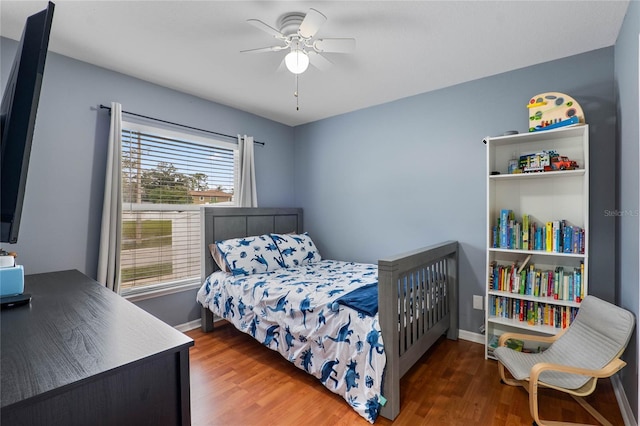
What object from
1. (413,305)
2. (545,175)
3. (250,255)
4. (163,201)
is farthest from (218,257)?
(545,175)

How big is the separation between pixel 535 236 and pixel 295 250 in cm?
216

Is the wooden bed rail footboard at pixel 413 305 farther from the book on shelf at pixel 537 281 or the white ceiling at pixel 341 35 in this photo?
the white ceiling at pixel 341 35

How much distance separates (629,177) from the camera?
5.78 feet

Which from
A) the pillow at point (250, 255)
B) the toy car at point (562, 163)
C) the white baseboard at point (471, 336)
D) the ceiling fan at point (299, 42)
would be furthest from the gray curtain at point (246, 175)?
the toy car at point (562, 163)

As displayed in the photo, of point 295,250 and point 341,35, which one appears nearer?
point 341,35

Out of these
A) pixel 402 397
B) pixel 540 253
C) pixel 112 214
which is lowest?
pixel 402 397

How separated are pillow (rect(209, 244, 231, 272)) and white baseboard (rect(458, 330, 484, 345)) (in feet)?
7.37

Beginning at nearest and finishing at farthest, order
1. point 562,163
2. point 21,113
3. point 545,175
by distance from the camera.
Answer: point 21,113, point 562,163, point 545,175

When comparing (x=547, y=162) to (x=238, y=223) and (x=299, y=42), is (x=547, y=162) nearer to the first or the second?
(x=299, y=42)

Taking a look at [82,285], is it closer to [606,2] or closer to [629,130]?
[629,130]

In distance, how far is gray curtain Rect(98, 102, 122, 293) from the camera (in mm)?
2457

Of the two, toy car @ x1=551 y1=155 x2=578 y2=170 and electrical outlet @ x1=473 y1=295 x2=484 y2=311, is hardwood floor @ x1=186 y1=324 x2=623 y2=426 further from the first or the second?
toy car @ x1=551 y1=155 x2=578 y2=170

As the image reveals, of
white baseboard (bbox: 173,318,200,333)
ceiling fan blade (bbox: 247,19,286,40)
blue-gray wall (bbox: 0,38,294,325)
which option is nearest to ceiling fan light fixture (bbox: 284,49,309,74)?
ceiling fan blade (bbox: 247,19,286,40)

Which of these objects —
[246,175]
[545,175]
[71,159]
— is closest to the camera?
[545,175]
